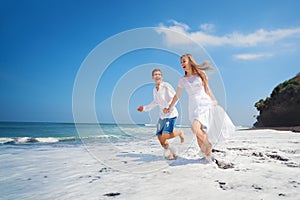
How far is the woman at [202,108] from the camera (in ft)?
11.8

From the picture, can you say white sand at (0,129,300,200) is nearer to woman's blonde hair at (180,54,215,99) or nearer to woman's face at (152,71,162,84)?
woman's blonde hair at (180,54,215,99)

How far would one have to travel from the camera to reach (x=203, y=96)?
3.73m

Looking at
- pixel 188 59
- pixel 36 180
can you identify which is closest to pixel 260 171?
pixel 188 59

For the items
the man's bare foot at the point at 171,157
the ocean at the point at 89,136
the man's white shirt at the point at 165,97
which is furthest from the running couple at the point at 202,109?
the ocean at the point at 89,136

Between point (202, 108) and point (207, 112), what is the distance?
14cm

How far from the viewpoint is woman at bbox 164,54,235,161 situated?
360 cm

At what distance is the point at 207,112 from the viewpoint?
372 cm

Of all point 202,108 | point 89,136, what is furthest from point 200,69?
point 89,136

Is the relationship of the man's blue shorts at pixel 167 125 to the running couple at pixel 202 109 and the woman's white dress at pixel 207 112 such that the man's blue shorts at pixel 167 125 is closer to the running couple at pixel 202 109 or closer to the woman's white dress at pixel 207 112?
the running couple at pixel 202 109

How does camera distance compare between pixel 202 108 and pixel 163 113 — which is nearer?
pixel 202 108

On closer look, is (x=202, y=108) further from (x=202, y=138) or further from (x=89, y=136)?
(x=89, y=136)

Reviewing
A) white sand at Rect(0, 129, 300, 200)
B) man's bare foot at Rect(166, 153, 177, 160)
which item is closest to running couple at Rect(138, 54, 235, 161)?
white sand at Rect(0, 129, 300, 200)

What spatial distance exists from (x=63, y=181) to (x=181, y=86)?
88.7 inches

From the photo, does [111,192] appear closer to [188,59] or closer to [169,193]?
[169,193]
